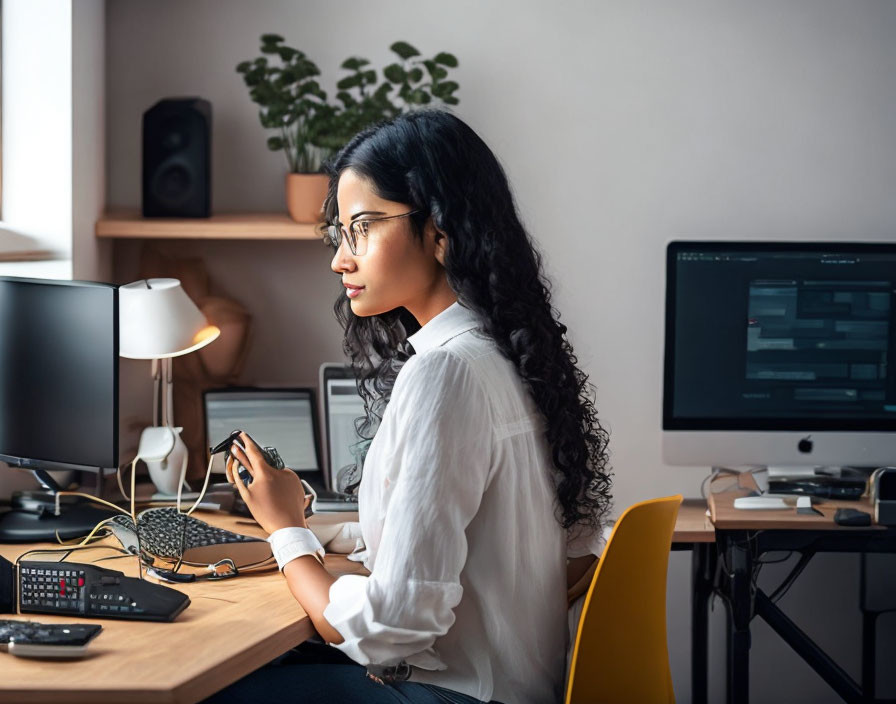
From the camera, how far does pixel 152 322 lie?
2.29 metres

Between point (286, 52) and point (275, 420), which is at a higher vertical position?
point (286, 52)

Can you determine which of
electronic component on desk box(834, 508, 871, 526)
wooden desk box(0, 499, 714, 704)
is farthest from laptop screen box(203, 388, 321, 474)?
electronic component on desk box(834, 508, 871, 526)

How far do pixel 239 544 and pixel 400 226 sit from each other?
2.16 feet

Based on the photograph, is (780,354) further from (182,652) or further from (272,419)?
(182,652)

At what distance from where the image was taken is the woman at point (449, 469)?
4.60 ft

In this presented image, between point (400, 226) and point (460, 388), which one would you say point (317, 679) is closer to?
point (460, 388)

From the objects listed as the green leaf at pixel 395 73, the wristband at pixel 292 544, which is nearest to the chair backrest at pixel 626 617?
the wristband at pixel 292 544

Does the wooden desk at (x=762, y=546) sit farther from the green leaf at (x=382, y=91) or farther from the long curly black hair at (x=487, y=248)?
the green leaf at (x=382, y=91)

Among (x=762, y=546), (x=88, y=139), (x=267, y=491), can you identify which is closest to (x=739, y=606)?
(x=762, y=546)

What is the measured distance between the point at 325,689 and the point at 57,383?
770 millimetres

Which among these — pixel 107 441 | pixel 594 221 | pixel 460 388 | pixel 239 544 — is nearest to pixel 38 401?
pixel 107 441

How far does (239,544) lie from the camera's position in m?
1.88

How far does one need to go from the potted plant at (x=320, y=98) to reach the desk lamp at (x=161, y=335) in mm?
455

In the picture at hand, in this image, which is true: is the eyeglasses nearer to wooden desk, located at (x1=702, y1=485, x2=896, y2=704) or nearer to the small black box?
wooden desk, located at (x1=702, y1=485, x2=896, y2=704)
